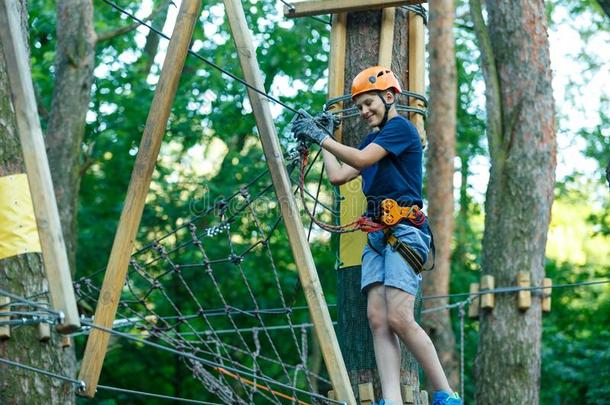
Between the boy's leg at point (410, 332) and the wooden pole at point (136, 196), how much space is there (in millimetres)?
1091

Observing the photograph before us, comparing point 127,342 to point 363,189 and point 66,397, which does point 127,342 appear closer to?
point 66,397

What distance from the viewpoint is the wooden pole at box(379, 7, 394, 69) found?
5.26 meters

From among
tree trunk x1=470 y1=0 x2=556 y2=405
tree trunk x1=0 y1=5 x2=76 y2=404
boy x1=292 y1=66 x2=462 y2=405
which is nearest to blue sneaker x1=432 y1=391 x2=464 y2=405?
boy x1=292 y1=66 x2=462 y2=405

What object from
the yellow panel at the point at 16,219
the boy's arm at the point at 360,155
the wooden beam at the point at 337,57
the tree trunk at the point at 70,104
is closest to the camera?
the boy's arm at the point at 360,155

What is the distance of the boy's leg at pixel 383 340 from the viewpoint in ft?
15.7

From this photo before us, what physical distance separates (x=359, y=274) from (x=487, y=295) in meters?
3.27

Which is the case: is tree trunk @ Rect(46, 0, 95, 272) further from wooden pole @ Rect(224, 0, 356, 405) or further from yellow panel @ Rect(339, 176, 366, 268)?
wooden pole @ Rect(224, 0, 356, 405)

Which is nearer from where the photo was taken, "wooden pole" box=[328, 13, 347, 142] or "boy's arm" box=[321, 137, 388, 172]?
"boy's arm" box=[321, 137, 388, 172]

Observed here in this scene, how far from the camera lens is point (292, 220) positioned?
4758 millimetres

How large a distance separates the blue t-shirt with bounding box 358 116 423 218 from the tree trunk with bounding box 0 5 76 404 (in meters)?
2.21

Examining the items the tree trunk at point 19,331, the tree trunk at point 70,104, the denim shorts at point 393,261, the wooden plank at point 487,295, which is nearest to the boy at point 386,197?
the denim shorts at point 393,261

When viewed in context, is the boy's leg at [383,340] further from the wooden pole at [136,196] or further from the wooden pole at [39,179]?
the wooden pole at [39,179]

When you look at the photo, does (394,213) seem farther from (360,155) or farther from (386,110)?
(386,110)

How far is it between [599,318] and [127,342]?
18.7ft
